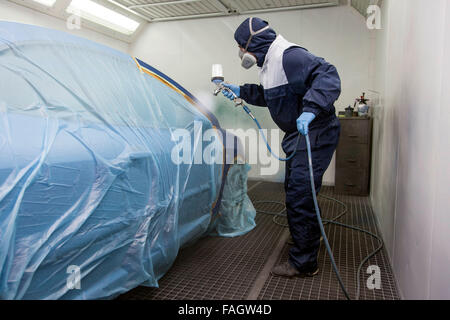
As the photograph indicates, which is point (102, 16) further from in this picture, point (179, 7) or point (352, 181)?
point (352, 181)

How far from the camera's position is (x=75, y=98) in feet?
3.91

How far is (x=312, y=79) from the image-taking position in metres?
1.61

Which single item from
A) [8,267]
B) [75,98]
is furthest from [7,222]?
[75,98]

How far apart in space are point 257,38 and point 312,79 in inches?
16.3

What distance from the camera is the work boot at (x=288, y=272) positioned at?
1725mm

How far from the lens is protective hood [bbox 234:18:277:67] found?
5.77 feet

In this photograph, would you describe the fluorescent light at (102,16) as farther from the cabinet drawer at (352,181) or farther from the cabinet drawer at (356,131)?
the cabinet drawer at (352,181)

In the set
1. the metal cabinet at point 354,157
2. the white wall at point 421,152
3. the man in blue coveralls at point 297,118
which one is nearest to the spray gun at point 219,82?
the man in blue coveralls at point 297,118

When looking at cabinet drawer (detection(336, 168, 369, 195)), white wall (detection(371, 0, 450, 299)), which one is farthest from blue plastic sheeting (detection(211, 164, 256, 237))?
cabinet drawer (detection(336, 168, 369, 195))

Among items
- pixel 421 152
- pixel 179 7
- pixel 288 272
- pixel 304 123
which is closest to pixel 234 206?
pixel 288 272

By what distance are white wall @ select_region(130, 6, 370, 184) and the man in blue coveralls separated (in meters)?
2.53

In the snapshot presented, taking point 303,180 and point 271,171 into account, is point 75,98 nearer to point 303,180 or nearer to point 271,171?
point 303,180

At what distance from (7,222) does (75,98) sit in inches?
20.9
